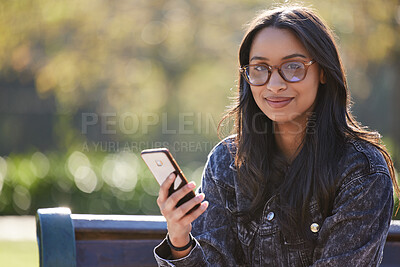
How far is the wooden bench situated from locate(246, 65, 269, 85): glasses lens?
0.78m

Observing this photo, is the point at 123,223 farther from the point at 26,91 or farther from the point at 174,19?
the point at 26,91

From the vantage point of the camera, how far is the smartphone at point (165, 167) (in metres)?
2.05

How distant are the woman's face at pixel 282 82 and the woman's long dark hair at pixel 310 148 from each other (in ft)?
0.11

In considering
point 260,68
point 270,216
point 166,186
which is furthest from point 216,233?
point 260,68

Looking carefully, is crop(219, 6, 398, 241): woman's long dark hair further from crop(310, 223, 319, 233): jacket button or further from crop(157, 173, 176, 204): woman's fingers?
crop(157, 173, 176, 204): woman's fingers

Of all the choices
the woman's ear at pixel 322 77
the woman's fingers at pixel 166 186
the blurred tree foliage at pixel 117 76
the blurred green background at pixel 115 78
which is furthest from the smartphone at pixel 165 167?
the blurred tree foliage at pixel 117 76

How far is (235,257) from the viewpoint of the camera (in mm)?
2533

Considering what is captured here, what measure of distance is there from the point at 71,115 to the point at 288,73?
1803 cm

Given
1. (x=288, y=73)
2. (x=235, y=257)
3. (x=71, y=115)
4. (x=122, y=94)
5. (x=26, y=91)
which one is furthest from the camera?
(x=26, y=91)

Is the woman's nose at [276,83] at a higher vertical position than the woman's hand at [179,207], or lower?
higher

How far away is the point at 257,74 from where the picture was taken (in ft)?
8.00

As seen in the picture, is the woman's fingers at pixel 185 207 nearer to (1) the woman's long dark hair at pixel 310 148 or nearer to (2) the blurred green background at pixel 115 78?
(1) the woman's long dark hair at pixel 310 148

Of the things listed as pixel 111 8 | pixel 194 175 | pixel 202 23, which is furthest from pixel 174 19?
pixel 194 175

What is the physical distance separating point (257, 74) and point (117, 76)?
40.0ft
